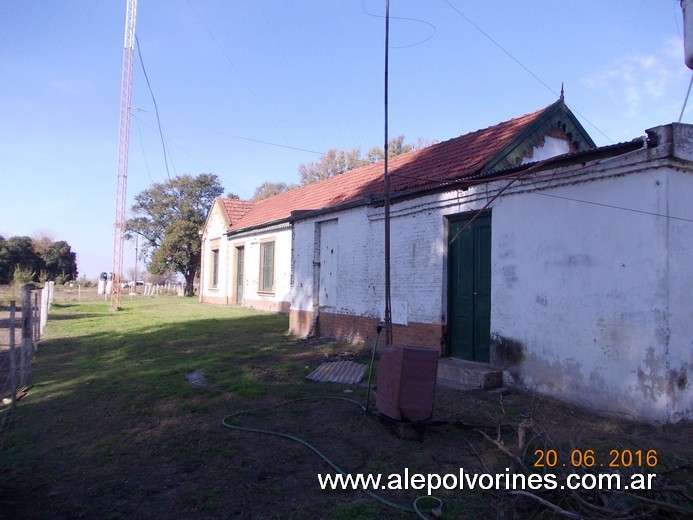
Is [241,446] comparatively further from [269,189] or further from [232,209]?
[269,189]

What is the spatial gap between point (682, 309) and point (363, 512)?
4.52m

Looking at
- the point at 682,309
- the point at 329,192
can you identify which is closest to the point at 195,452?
the point at 682,309

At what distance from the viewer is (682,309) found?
5766mm

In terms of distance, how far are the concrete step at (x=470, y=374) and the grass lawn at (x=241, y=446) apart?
31cm

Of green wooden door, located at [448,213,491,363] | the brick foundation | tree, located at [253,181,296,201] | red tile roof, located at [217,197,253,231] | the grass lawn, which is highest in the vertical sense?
tree, located at [253,181,296,201]

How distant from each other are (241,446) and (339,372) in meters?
3.51

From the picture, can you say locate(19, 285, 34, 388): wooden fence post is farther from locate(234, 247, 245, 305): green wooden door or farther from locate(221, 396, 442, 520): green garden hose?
locate(234, 247, 245, 305): green wooden door

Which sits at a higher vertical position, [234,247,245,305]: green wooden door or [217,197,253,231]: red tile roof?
[217,197,253,231]: red tile roof

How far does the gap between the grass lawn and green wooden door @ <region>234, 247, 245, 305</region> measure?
1506 cm

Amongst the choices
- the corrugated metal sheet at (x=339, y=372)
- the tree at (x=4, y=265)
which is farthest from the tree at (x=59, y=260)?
the corrugated metal sheet at (x=339, y=372)

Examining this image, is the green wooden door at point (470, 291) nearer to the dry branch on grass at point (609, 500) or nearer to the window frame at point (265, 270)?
the dry branch on grass at point (609, 500)

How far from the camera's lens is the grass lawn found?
3.89m

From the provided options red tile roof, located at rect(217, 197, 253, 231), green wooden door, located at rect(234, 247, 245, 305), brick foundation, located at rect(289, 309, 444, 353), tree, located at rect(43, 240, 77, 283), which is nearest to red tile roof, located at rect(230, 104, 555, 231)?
brick foundation, located at rect(289, 309, 444, 353)

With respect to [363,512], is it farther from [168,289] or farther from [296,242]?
[168,289]
